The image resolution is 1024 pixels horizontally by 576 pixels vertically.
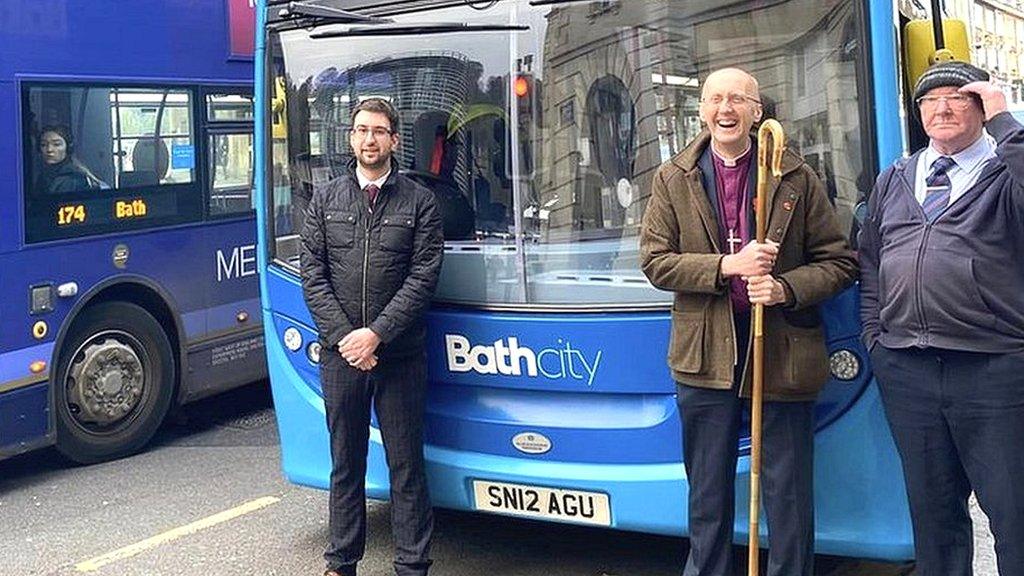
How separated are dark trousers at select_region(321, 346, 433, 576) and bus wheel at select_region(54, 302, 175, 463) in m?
2.48

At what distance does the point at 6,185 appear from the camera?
5.74 metres

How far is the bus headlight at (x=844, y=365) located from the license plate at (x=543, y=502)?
2.93 ft

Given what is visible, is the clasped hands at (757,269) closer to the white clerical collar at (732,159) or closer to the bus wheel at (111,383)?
the white clerical collar at (732,159)

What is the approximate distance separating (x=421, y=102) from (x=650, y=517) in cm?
173

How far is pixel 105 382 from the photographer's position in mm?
6414

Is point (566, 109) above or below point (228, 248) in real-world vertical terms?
above

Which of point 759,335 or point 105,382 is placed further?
point 105,382

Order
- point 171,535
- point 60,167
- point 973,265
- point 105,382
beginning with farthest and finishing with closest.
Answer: point 105,382 → point 60,167 → point 171,535 → point 973,265

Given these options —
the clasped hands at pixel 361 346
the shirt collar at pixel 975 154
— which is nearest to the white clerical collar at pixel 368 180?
the clasped hands at pixel 361 346

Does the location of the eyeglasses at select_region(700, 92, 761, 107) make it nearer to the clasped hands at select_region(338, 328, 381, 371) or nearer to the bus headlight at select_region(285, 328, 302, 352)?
the clasped hands at select_region(338, 328, 381, 371)

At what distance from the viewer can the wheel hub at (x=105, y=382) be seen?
20.6 ft

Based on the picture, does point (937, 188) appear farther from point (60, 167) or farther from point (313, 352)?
point (60, 167)

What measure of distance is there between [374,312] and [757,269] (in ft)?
4.53

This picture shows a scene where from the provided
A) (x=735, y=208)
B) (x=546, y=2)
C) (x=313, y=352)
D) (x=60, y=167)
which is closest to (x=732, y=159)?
(x=735, y=208)
